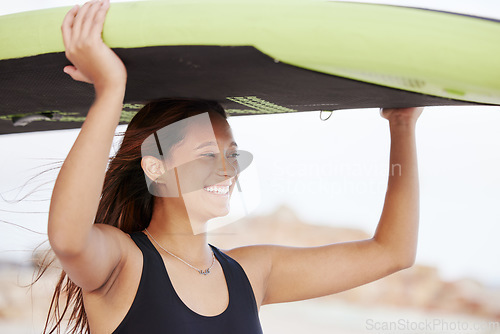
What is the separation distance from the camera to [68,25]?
35.0 inches

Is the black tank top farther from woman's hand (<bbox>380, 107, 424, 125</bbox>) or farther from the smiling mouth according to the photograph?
woman's hand (<bbox>380, 107, 424, 125</bbox>)

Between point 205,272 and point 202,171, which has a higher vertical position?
point 202,171

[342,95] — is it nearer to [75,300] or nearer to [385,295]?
[75,300]

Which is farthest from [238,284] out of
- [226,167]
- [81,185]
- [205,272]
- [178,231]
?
[81,185]

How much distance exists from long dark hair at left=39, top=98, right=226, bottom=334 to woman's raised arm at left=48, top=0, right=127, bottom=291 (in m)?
0.29

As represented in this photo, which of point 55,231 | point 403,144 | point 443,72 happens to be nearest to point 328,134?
point 403,144

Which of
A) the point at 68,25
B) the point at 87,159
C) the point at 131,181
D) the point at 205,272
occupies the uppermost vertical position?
the point at 68,25

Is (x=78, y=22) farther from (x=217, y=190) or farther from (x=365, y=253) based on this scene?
(x=365, y=253)

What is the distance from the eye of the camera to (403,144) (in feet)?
4.35

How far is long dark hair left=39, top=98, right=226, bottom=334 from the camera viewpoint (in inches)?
47.8

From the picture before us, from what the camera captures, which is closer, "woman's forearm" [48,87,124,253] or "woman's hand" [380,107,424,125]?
"woman's forearm" [48,87,124,253]

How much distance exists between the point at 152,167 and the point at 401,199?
637mm

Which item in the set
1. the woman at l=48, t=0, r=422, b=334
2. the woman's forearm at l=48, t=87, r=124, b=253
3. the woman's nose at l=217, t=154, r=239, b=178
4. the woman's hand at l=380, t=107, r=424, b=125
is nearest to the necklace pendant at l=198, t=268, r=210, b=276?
the woman at l=48, t=0, r=422, b=334

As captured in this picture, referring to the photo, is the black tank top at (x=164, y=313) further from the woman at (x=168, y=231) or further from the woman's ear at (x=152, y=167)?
the woman's ear at (x=152, y=167)
